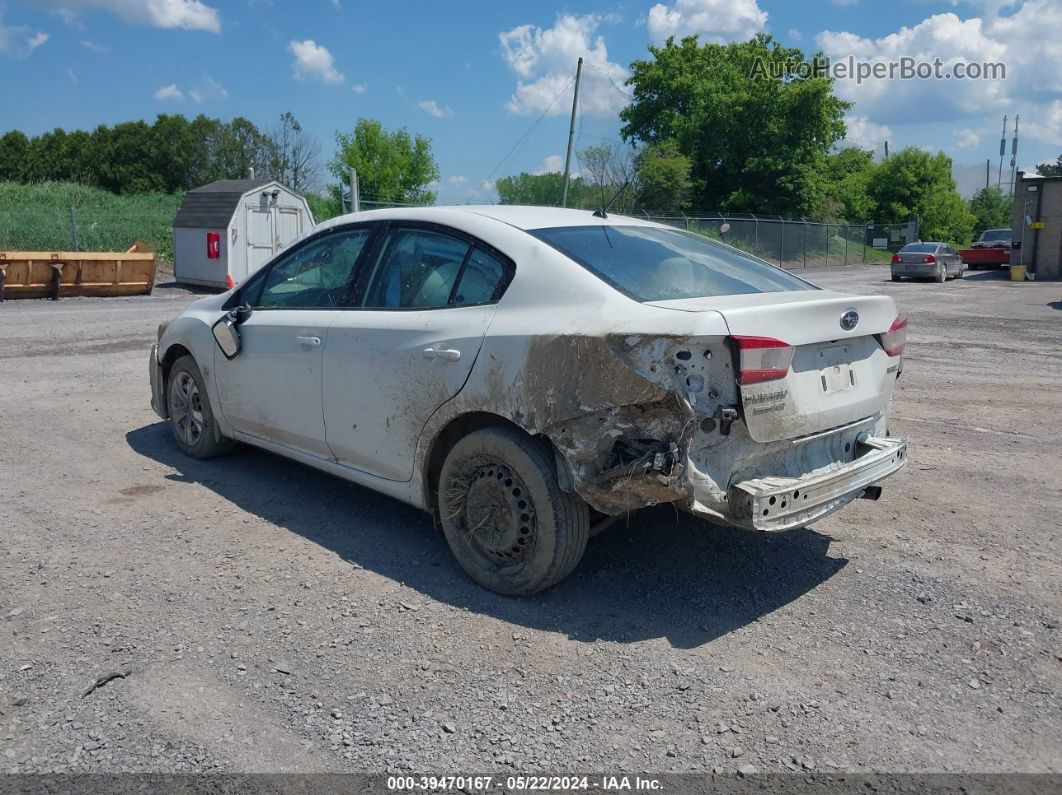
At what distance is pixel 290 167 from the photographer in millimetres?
56312

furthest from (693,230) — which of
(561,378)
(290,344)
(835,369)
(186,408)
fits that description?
(561,378)

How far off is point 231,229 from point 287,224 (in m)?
2.29

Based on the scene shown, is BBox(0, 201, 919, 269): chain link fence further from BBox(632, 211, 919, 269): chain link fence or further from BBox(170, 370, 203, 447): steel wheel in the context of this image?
BBox(170, 370, 203, 447): steel wheel

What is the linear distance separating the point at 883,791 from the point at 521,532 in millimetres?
1746

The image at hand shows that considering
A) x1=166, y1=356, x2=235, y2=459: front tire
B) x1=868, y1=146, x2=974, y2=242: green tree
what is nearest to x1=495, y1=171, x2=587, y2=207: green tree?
x1=166, y1=356, x2=235, y2=459: front tire

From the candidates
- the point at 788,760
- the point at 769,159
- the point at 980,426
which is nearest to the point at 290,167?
the point at 769,159

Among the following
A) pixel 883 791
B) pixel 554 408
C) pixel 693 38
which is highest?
pixel 693 38

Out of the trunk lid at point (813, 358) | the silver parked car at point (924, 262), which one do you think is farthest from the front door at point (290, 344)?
the silver parked car at point (924, 262)

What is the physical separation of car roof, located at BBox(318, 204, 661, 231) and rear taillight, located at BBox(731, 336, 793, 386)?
1330 mm

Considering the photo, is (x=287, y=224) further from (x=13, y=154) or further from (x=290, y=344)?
(x=13, y=154)

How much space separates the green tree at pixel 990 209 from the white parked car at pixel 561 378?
85797 millimetres

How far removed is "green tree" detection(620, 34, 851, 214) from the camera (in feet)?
154

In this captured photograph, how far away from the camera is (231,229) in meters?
21.7

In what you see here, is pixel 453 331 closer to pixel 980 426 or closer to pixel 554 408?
pixel 554 408
